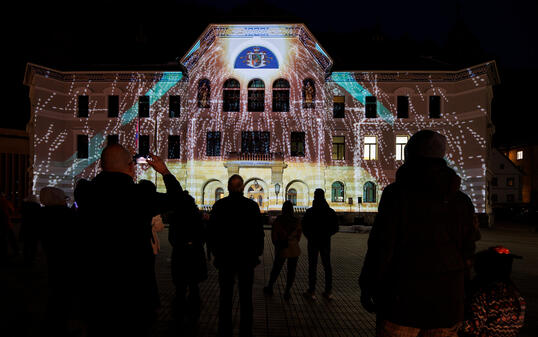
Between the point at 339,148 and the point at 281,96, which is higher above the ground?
the point at 281,96

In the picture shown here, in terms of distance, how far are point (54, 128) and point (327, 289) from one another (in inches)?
1461

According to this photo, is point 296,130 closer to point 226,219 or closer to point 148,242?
point 226,219

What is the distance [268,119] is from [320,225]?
30.7 m

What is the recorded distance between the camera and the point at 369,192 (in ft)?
131

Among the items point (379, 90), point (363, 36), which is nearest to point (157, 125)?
point (379, 90)

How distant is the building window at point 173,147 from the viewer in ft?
133

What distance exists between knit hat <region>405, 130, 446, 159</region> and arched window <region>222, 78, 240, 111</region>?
121ft

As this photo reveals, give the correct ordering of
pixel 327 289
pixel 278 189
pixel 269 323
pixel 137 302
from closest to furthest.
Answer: pixel 137 302 < pixel 269 323 < pixel 327 289 < pixel 278 189

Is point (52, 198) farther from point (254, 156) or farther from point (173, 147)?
point (173, 147)

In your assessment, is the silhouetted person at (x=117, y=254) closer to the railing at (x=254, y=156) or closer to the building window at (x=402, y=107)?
the railing at (x=254, y=156)

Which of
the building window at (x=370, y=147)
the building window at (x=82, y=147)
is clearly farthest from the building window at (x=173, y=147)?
the building window at (x=370, y=147)

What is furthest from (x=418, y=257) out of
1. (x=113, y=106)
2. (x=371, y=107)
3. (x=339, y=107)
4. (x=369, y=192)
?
(x=113, y=106)

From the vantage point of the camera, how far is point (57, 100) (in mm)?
40875

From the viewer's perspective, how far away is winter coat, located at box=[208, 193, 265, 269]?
6.14 m
